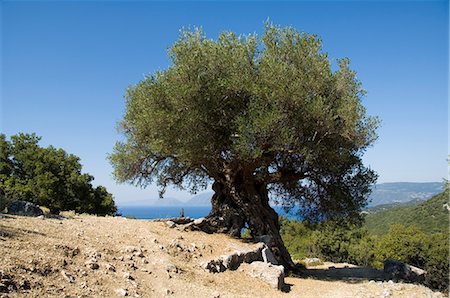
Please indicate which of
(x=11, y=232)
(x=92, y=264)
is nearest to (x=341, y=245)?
(x=92, y=264)

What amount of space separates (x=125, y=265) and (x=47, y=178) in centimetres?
3267

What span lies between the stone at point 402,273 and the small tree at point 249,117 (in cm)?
499

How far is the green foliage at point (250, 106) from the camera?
57.5 ft

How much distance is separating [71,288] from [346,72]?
643 inches

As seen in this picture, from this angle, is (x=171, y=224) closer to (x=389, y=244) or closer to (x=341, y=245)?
(x=389, y=244)

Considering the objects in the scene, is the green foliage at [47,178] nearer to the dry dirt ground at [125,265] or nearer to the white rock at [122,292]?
the dry dirt ground at [125,265]

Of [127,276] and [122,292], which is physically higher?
[127,276]

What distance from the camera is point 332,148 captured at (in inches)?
762

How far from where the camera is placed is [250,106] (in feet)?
58.7

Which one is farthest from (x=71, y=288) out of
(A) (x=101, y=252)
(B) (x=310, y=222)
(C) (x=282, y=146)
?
(B) (x=310, y=222)

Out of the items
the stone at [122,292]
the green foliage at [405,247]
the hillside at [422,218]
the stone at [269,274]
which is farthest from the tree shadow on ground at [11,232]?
the hillside at [422,218]

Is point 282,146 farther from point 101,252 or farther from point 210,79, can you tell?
point 101,252

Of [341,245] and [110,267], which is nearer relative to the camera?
[110,267]

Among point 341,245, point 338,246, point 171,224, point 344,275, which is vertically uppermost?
point 171,224
